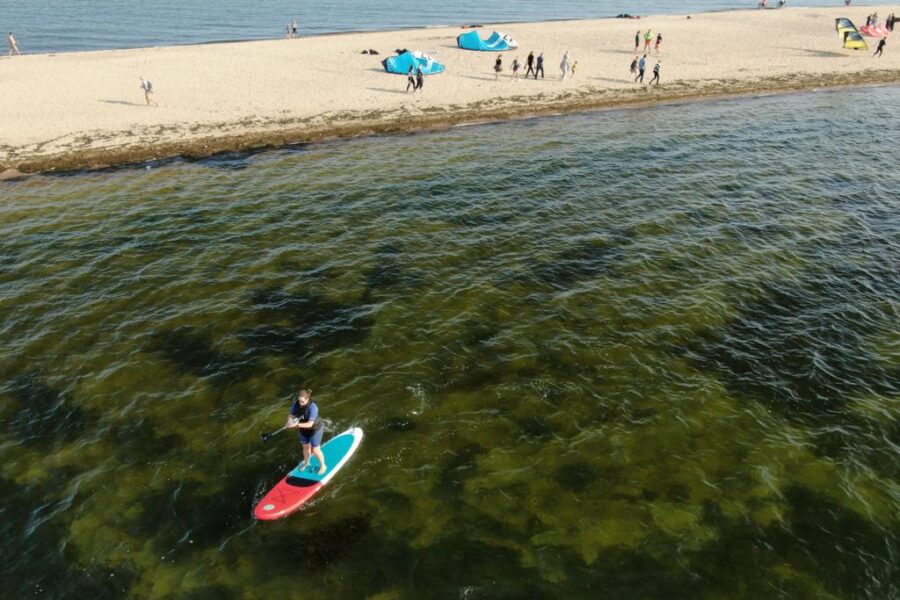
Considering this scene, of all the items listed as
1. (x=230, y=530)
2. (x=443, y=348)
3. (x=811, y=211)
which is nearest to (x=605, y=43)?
(x=811, y=211)

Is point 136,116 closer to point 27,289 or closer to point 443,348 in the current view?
point 27,289

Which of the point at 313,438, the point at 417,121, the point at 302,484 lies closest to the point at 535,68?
the point at 417,121

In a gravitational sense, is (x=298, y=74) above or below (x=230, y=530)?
above

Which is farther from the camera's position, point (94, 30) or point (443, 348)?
point (94, 30)

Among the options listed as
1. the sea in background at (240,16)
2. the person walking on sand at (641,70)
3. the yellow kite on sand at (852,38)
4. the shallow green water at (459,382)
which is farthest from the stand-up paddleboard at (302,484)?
the yellow kite on sand at (852,38)

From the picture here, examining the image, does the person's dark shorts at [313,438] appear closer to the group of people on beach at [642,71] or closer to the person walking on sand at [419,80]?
the person walking on sand at [419,80]

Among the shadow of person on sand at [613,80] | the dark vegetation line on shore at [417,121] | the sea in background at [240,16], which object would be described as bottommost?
the dark vegetation line on shore at [417,121]

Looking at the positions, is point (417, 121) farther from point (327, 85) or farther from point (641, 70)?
point (641, 70)
